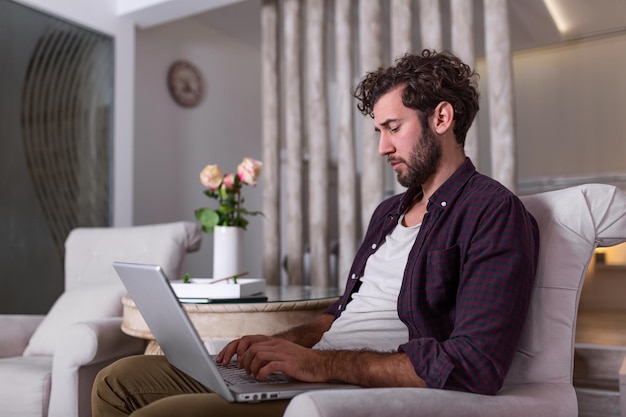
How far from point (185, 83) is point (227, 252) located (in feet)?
7.45

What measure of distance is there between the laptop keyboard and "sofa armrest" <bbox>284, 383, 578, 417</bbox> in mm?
277

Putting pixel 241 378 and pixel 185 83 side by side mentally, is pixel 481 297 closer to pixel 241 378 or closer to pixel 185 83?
pixel 241 378

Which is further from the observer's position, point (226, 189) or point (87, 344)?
point (226, 189)

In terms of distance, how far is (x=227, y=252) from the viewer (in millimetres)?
2395

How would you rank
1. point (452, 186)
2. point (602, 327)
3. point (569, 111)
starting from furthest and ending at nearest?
point (569, 111)
point (602, 327)
point (452, 186)

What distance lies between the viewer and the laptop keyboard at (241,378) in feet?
4.00

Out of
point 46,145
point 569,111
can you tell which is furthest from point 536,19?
point 46,145

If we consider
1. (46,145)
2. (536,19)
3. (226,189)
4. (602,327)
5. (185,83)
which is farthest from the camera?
(536,19)

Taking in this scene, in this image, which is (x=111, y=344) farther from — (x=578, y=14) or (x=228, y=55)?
(x=578, y=14)

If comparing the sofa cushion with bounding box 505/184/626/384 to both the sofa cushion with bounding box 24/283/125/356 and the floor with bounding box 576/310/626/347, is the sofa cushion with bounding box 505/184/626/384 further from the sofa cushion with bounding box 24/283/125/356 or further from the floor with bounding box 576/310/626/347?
the floor with bounding box 576/310/626/347

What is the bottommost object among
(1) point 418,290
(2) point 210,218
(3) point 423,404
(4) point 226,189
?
(3) point 423,404

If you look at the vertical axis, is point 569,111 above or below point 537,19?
below

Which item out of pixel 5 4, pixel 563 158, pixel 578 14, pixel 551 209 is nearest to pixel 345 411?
pixel 551 209

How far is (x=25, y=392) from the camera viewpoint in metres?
1.99
